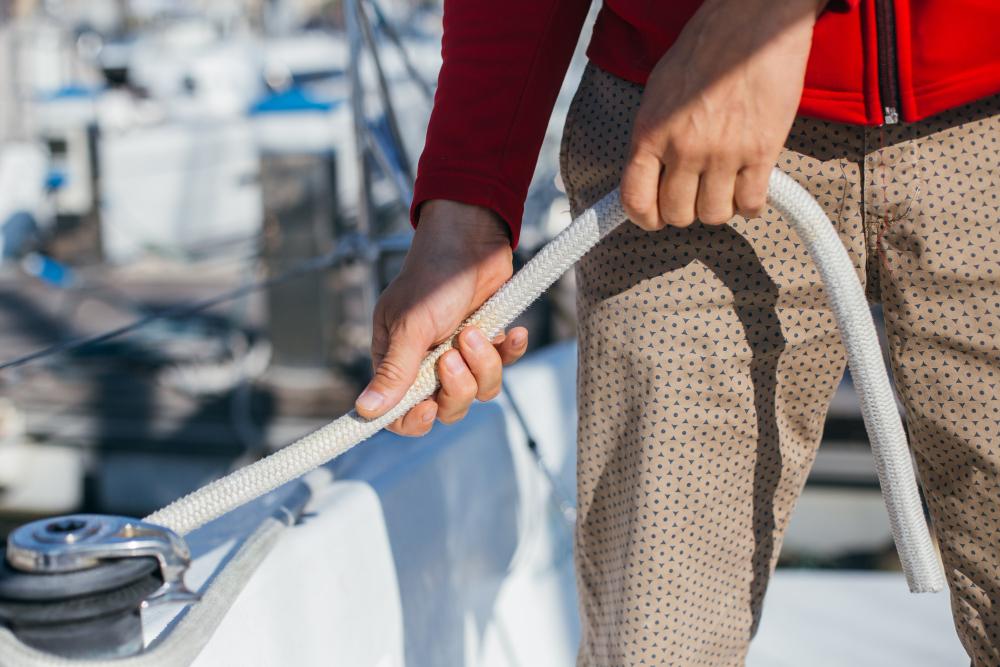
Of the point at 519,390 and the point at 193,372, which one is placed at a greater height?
the point at 519,390

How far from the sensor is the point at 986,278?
2.17ft

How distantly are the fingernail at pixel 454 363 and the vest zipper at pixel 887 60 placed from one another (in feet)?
1.27

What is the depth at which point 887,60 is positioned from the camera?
2.03ft

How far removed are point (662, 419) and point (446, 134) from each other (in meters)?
0.32

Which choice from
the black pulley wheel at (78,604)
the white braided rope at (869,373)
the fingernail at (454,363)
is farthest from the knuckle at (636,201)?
the black pulley wheel at (78,604)

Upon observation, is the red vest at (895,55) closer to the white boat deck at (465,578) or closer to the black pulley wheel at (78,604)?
the black pulley wheel at (78,604)

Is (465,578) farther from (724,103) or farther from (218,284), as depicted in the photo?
(218,284)

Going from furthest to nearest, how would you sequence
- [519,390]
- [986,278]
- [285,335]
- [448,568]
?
[285,335], [519,390], [448,568], [986,278]

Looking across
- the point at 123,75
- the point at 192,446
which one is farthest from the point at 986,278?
the point at 123,75

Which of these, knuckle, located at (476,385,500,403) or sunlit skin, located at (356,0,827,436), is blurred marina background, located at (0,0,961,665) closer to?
knuckle, located at (476,385,500,403)

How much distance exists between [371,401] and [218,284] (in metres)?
4.89

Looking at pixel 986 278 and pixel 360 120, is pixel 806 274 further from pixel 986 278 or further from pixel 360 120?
pixel 360 120

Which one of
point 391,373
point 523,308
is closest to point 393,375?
point 391,373

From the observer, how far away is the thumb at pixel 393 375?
0.70 metres
